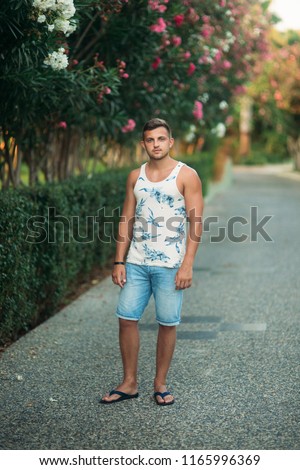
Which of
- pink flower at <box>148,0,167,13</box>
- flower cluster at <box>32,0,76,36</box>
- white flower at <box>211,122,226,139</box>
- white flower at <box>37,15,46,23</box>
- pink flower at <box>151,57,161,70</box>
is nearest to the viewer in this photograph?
flower cluster at <box>32,0,76,36</box>

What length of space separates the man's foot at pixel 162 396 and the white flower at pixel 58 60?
113 inches

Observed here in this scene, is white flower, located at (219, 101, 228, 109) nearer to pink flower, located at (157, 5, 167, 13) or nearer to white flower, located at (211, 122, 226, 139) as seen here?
white flower, located at (211, 122, 226, 139)

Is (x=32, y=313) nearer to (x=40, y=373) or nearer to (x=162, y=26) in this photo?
(x=40, y=373)

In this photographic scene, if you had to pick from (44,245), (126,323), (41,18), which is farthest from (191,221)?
(44,245)

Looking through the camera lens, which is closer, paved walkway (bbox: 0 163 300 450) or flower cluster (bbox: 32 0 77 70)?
paved walkway (bbox: 0 163 300 450)

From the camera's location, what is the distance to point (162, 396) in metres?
5.50

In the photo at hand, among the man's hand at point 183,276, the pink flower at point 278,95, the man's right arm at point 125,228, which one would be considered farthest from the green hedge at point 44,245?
the pink flower at point 278,95

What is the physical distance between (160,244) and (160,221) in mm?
145

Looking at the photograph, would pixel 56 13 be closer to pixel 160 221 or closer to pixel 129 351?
pixel 160 221

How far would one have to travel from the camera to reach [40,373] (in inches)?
247

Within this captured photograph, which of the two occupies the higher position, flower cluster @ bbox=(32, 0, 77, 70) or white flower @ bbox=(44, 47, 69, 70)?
flower cluster @ bbox=(32, 0, 77, 70)

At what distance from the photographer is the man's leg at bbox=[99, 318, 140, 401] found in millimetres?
5523

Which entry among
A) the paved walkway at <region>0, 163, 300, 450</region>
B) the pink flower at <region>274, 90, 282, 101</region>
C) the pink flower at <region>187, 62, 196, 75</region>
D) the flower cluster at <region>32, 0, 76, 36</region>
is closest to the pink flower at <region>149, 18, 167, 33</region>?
the pink flower at <region>187, 62, 196, 75</region>

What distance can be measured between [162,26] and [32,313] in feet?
11.8
